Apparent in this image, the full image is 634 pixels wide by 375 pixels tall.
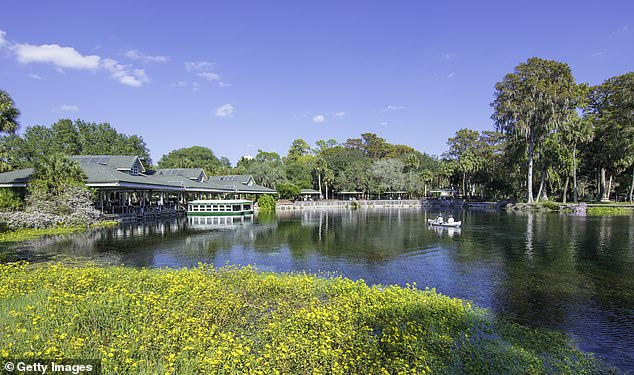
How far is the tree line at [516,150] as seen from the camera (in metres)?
60.1

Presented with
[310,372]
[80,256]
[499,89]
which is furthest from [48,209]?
[499,89]

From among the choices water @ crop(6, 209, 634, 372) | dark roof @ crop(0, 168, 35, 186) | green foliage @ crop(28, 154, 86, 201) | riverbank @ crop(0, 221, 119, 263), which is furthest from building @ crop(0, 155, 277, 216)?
water @ crop(6, 209, 634, 372)

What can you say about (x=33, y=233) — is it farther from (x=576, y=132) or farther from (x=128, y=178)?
(x=576, y=132)

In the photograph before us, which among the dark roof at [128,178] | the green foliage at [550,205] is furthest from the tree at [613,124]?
the dark roof at [128,178]

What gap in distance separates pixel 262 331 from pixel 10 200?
40.6m

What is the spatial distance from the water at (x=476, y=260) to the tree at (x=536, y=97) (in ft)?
88.9

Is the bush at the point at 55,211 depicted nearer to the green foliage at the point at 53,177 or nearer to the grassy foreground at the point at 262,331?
the green foliage at the point at 53,177

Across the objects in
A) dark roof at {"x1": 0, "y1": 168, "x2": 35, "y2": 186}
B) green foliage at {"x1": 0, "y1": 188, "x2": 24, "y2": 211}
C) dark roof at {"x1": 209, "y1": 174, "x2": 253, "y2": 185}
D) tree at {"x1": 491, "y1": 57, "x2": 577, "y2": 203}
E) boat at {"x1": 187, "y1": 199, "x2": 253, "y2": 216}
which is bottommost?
boat at {"x1": 187, "y1": 199, "x2": 253, "y2": 216}

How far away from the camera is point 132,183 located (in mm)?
44875

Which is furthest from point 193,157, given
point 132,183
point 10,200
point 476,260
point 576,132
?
point 476,260

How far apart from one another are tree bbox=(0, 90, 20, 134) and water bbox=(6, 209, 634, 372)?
9.96 metres

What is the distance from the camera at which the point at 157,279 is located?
1266cm

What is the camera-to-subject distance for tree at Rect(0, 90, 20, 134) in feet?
97.7

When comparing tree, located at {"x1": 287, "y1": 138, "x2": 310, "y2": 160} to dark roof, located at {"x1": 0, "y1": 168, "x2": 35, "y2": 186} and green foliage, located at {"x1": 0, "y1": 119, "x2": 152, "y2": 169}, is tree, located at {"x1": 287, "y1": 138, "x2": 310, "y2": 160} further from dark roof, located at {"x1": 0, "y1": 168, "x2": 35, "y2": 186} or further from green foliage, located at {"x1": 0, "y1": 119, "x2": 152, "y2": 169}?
dark roof, located at {"x1": 0, "y1": 168, "x2": 35, "y2": 186}
